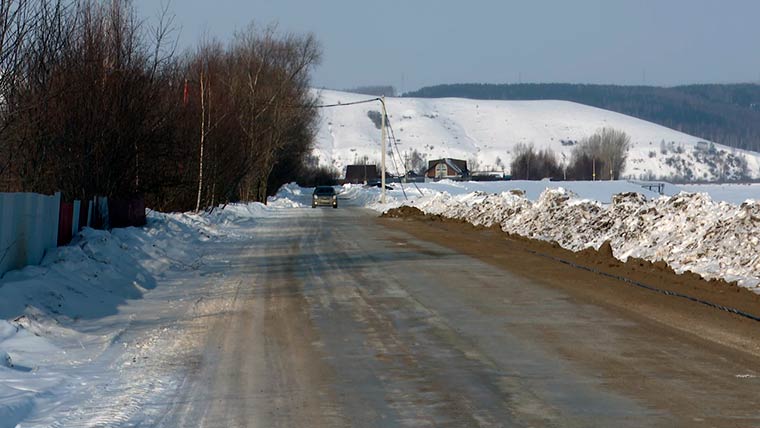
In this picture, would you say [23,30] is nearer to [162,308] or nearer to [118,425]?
[162,308]

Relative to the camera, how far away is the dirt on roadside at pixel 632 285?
12406 mm

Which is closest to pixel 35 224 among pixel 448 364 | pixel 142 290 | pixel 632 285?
pixel 142 290

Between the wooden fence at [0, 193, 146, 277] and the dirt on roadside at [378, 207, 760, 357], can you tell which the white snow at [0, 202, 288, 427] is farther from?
the dirt on roadside at [378, 207, 760, 357]

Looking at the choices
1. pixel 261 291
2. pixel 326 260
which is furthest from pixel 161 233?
pixel 261 291

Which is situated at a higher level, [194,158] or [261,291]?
[194,158]

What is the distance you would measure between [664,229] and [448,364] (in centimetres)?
1399

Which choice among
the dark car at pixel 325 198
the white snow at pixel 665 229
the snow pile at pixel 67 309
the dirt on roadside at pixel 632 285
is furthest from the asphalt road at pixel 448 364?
the dark car at pixel 325 198

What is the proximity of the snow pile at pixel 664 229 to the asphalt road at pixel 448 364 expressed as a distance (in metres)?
4.12

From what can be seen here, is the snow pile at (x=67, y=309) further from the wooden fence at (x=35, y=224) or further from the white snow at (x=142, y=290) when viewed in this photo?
the wooden fence at (x=35, y=224)

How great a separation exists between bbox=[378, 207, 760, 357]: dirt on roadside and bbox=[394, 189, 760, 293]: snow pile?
546 millimetres

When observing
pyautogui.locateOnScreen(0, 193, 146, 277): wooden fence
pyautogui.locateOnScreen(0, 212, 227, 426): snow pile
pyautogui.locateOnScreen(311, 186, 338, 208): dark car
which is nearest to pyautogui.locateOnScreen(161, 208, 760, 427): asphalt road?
pyautogui.locateOnScreen(0, 212, 227, 426): snow pile

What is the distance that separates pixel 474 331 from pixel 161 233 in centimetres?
1457

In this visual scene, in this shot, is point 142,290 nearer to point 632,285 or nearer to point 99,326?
point 99,326

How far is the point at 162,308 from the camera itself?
14320 millimetres
